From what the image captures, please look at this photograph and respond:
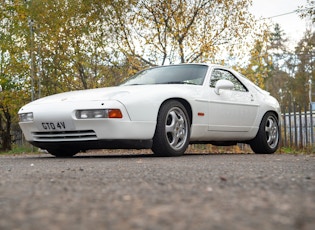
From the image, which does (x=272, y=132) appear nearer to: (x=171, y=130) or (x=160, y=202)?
(x=171, y=130)

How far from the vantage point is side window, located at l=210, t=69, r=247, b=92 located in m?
8.16

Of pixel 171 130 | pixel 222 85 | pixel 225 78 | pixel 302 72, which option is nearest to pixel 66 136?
pixel 171 130

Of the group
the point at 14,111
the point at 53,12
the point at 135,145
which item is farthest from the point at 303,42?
the point at 135,145

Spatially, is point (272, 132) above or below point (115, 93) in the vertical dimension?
below

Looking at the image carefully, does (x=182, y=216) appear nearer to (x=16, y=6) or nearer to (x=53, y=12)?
(x=53, y=12)

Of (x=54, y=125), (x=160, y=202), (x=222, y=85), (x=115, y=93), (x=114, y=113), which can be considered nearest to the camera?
(x=160, y=202)

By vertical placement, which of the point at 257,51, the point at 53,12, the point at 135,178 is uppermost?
the point at 53,12

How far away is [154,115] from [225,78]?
2.14 m

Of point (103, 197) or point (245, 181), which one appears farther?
point (245, 181)

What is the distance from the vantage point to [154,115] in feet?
22.4

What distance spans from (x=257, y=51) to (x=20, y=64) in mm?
8456

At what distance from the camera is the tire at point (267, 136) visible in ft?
28.7

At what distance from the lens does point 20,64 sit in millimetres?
19266

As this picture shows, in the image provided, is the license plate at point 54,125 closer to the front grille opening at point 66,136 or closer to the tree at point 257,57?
the front grille opening at point 66,136
